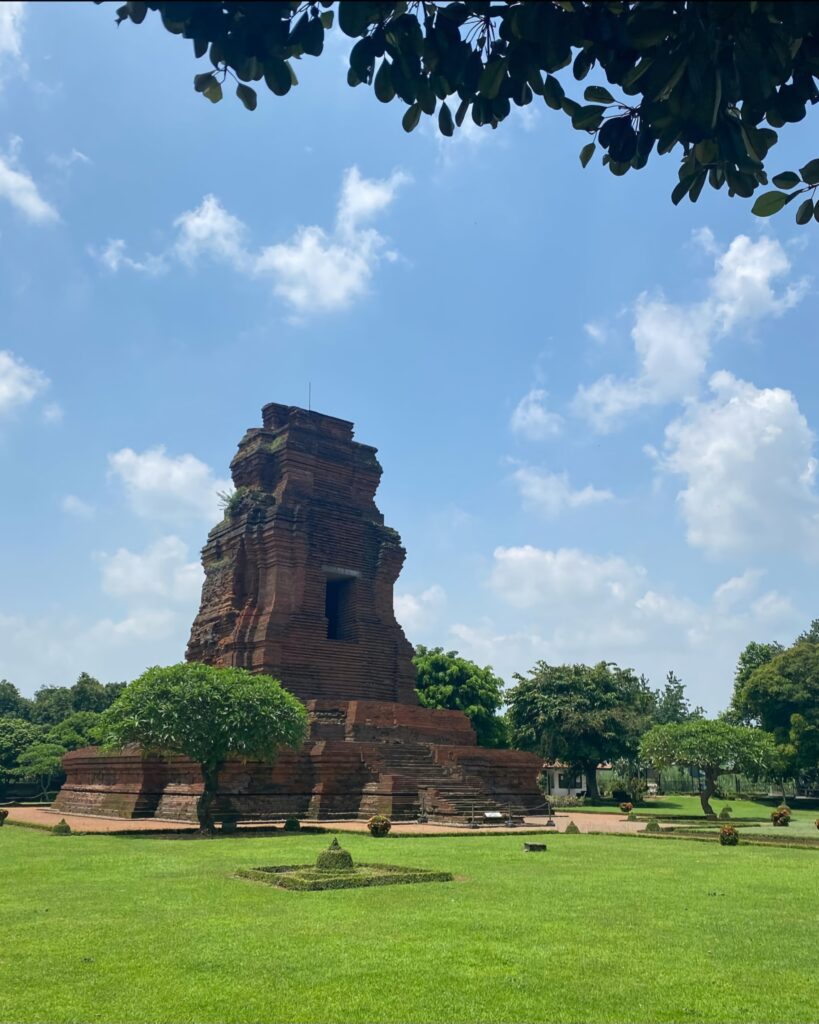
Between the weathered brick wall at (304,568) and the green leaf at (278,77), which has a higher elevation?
the weathered brick wall at (304,568)

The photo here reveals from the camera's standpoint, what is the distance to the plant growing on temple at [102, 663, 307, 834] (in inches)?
784

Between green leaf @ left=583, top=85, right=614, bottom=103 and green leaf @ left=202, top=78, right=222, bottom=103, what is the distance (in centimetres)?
189

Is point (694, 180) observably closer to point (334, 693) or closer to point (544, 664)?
point (334, 693)

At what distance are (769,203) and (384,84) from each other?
2063mm

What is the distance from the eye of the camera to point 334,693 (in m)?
29.9

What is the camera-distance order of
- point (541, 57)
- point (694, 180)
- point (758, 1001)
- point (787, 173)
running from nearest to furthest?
point (541, 57), point (787, 173), point (694, 180), point (758, 1001)

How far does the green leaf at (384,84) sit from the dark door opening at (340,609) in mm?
28671

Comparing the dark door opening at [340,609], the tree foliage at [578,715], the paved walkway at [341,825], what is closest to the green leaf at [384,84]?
the paved walkway at [341,825]

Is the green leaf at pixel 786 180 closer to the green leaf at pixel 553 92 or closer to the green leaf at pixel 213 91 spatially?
the green leaf at pixel 553 92

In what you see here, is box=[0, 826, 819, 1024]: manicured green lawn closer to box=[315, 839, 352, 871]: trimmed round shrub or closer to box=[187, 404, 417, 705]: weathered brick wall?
box=[315, 839, 352, 871]: trimmed round shrub

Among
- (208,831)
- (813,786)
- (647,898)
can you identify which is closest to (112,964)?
(647,898)

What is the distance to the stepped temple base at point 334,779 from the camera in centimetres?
2350

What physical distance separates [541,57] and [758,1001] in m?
6.40

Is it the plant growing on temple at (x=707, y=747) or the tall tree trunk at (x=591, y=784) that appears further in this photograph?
the tall tree trunk at (x=591, y=784)
